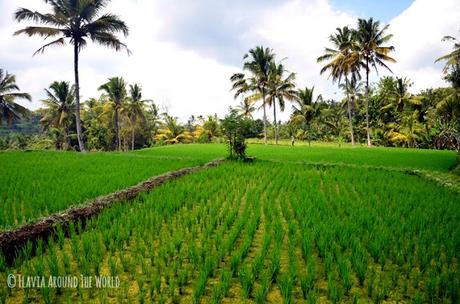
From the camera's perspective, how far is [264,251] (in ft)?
13.4

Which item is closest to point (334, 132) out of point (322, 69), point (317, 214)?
point (322, 69)

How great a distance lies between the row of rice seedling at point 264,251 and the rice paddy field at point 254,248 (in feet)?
0.05

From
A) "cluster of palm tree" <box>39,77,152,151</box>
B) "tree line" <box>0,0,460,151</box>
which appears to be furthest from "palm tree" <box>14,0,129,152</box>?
"cluster of palm tree" <box>39,77,152,151</box>

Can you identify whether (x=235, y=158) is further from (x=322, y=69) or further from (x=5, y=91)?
(x=5, y=91)

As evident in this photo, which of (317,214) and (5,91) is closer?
(317,214)

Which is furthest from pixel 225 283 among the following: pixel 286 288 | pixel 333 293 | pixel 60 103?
pixel 60 103

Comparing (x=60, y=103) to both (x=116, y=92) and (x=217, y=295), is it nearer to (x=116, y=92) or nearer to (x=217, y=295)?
(x=116, y=92)

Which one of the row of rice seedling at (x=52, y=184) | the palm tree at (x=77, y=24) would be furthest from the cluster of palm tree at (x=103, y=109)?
the row of rice seedling at (x=52, y=184)

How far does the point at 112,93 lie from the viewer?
3275 centimetres

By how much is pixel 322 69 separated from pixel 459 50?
33.5 feet
